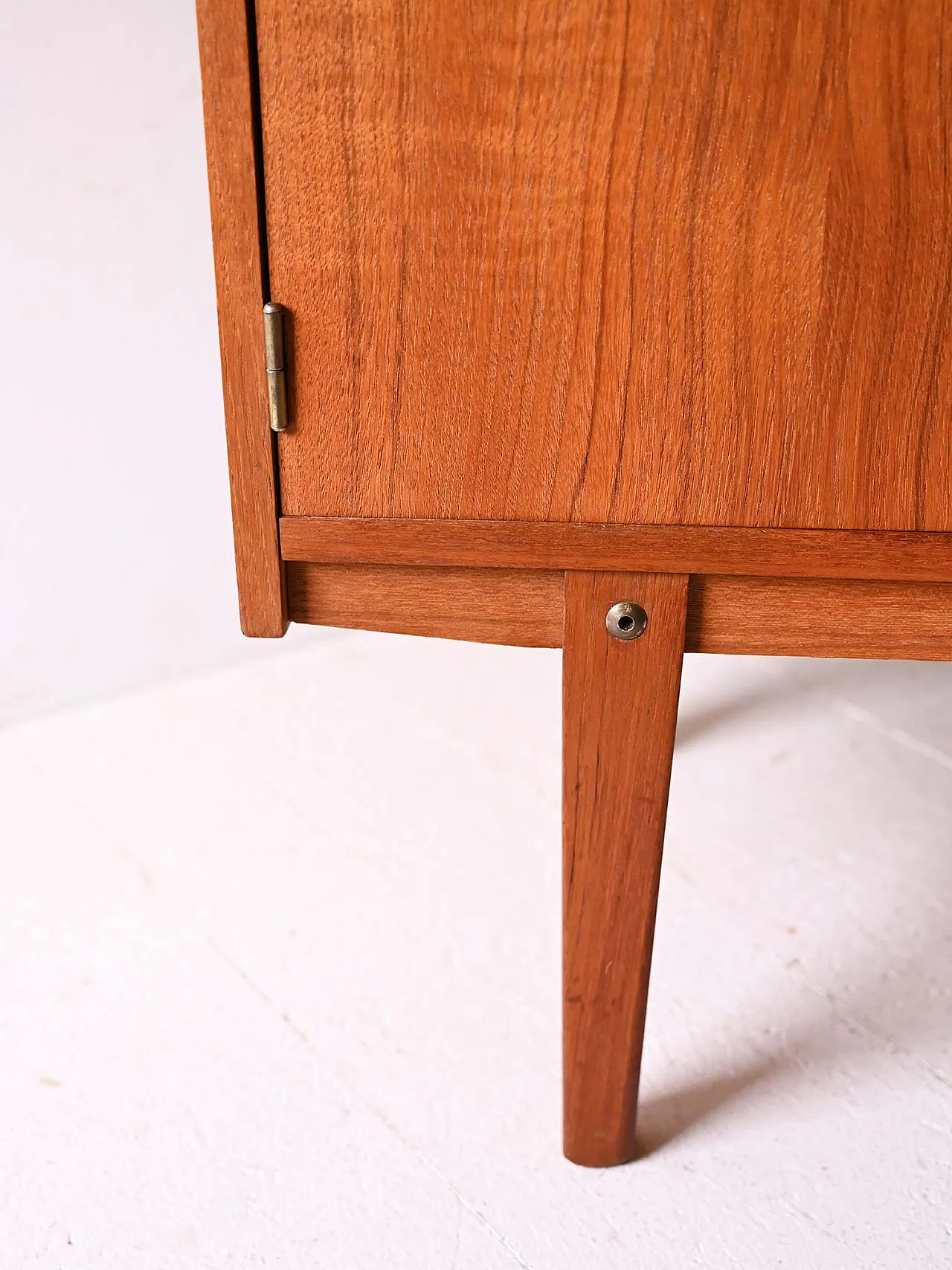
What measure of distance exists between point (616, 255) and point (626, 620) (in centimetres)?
16

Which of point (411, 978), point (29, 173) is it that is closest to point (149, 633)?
point (29, 173)

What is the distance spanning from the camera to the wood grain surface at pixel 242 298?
0.48 m

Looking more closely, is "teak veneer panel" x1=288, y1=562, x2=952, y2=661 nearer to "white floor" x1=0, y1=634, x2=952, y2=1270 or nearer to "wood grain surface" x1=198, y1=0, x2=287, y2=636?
"wood grain surface" x1=198, y1=0, x2=287, y2=636

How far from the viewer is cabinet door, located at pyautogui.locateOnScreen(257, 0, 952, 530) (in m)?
0.46

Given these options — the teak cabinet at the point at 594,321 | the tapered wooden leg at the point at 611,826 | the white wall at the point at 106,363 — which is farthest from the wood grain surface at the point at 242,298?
the white wall at the point at 106,363

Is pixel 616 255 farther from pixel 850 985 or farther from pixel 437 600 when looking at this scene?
pixel 850 985

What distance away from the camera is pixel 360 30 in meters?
0.47

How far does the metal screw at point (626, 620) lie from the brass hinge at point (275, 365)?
17 cm

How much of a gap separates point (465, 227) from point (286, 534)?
15cm

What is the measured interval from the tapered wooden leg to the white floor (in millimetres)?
79

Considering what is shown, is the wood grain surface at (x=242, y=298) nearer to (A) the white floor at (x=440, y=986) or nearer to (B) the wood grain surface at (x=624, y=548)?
(B) the wood grain surface at (x=624, y=548)

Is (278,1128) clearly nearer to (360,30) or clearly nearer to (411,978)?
(411,978)

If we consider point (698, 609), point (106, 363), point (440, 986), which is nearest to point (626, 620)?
point (698, 609)

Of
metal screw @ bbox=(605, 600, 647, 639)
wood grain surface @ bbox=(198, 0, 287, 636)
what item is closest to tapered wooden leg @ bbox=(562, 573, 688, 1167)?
metal screw @ bbox=(605, 600, 647, 639)
